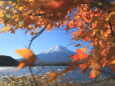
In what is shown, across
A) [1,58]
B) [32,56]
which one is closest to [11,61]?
[1,58]

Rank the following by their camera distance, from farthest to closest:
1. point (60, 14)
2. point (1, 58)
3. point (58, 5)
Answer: point (1, 58) → point (60, 14) → point (58, 5)

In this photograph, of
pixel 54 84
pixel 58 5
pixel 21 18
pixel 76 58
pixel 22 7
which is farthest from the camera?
pixel 54 84

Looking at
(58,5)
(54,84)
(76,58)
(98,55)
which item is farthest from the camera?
(54,84)

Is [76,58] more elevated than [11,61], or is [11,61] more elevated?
[76,58]

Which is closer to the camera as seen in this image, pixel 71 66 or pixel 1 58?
pixel 71 66

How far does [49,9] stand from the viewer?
1252 mm

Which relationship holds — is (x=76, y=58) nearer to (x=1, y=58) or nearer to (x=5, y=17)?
(x=5, y=17)

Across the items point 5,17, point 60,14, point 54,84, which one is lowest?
point 54,84

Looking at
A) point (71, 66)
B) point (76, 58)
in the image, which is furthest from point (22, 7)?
point (71, 66)

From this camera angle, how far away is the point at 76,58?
241 centimetres

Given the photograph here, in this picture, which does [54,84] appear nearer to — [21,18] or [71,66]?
[21,18]

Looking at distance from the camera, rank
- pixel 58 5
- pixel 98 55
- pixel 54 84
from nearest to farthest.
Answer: pixel 58 5
pixel 98 55
pixel 54 84

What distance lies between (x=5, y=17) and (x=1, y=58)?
74.3 m

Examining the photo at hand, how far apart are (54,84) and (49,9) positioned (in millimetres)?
5295
